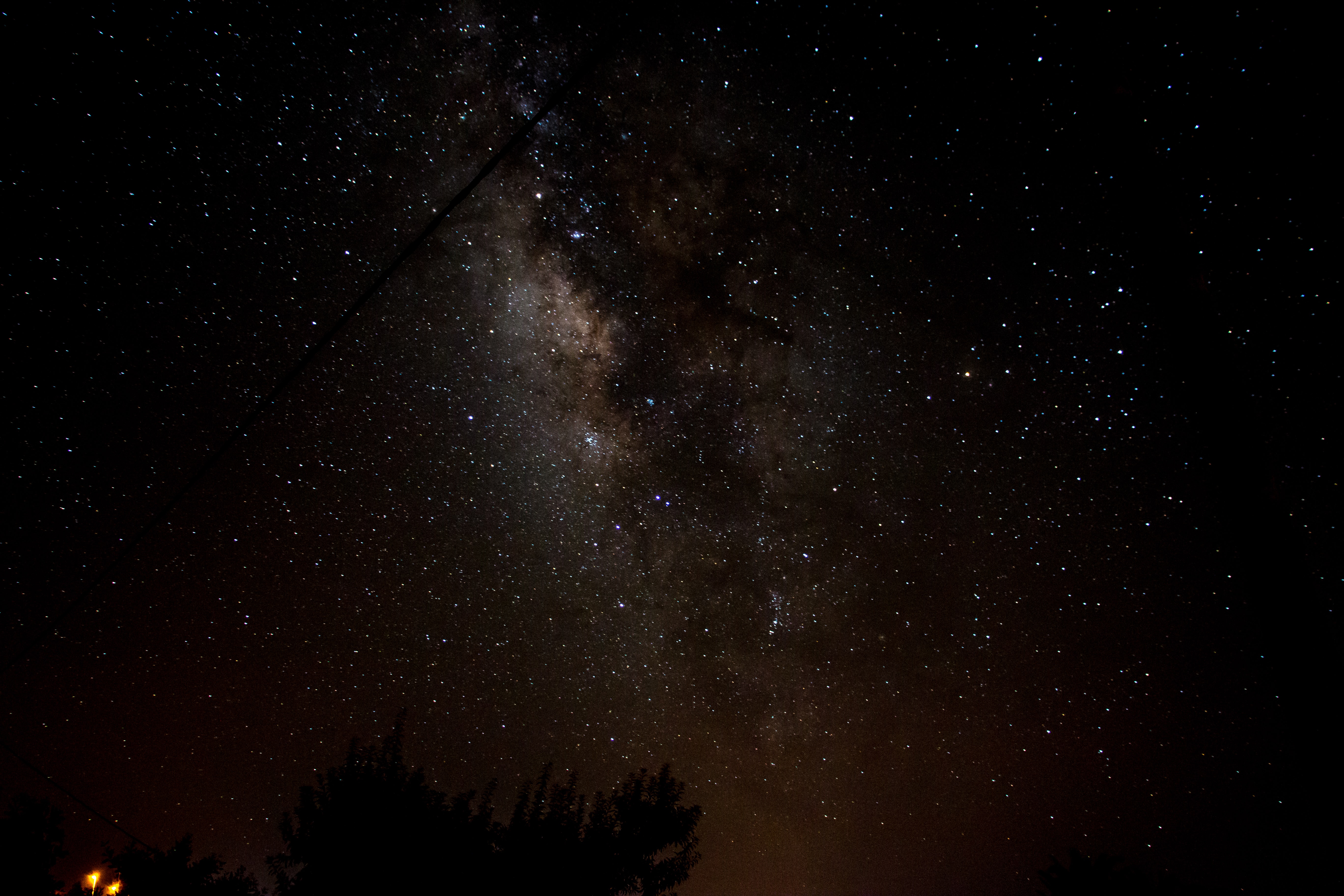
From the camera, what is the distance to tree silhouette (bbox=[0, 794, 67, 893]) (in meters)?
7.33

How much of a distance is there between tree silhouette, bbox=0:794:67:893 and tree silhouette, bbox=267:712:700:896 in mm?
4114

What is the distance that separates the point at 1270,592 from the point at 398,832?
8.31 meters

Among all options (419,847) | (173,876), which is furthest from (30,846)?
(419,847)

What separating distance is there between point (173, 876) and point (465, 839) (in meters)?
3.94

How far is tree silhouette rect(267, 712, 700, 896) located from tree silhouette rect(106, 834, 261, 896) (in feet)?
3.81

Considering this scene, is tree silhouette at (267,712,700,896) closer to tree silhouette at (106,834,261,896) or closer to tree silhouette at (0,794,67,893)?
tree silhouette at (106,834,261,896)

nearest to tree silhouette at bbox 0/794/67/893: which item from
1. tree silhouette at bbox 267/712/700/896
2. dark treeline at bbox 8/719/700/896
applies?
dark treeline at bbox 8/719/700/896

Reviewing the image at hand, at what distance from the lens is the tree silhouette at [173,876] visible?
21.9 feet

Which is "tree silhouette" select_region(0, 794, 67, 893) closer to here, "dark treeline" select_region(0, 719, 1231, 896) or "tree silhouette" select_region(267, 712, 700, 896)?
"dark treeline" select_region(0, 719, 1231, 896)

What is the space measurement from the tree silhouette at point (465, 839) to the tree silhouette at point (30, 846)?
4.11 metres

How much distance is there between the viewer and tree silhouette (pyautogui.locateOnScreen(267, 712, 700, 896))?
6043 millimetres

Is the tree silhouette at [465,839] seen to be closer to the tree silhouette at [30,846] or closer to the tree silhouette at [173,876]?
the tree silhouette at [173,876]

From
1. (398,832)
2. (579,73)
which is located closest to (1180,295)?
(579,73)

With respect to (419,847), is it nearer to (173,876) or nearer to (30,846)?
(173,876)
